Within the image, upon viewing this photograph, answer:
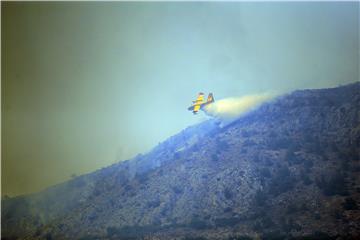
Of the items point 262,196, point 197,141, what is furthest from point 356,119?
point 197,141

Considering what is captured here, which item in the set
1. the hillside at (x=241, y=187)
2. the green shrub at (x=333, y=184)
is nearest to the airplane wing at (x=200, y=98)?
the hillside at (x=241, y=187)

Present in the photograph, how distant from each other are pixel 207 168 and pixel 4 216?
40.8 meters

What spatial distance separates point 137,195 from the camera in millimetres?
61781

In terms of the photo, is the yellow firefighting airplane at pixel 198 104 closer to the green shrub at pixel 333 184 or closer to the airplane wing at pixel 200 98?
the airplane wing at pixel 200 98

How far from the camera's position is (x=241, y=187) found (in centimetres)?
5453

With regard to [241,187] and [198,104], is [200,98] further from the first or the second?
[241,187]

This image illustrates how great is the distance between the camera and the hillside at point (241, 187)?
4694 cm

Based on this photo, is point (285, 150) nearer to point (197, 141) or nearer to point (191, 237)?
point (197, 141)

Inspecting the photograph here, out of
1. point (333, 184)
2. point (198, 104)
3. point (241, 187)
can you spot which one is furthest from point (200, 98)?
point (333, 184)

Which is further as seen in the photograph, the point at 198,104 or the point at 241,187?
the point at 198,104

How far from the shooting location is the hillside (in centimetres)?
4694

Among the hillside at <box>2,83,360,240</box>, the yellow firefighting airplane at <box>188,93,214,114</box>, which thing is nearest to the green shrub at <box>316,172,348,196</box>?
the hillside at <box>2,83,360,240</box>

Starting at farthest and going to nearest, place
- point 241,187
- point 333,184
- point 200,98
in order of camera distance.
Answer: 1. point 200,98
2. point 241,187
3. point 333,184

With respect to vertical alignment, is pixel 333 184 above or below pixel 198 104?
below
